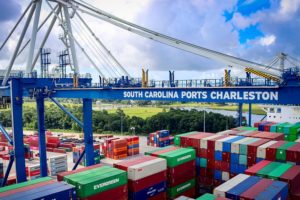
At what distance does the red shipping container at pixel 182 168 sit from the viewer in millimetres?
20844

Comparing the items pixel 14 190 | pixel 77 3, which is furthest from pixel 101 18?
pixel 14 190

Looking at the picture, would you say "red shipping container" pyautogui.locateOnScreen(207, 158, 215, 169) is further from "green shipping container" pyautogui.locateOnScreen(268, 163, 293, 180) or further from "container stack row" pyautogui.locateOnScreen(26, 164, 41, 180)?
"container stack row" pyautogui.locateOnScreen(26, 164, 41, 180)

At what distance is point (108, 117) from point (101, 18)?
5287 centimetres

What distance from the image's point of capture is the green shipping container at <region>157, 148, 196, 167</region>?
2084 cm

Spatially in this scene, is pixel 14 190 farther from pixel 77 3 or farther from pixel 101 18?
pixel 77 3

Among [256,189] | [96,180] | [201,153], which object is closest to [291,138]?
[201,153]

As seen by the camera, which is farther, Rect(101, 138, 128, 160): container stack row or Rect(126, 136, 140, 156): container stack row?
Rect(126, 136, 140, 156): container stack row

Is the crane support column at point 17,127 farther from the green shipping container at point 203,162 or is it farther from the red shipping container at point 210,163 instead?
the red shipping container at point 210,163

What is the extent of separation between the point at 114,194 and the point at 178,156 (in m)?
6.91

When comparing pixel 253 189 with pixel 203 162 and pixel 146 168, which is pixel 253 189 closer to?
pixel 146 168

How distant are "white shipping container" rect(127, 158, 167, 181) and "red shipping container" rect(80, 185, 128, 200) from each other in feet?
3.34

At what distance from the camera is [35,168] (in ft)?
113

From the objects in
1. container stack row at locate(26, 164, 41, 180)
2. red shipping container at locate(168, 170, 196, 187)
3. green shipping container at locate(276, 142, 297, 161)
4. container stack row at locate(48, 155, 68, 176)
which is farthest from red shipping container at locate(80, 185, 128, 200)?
container stack row at locate(48, 155, 68, 176)

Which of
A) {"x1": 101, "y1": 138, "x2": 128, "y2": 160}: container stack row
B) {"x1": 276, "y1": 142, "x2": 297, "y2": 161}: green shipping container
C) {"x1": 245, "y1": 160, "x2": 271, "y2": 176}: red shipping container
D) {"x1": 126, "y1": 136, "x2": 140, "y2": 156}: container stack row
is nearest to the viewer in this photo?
{"x1": 245, "y1": 160, "x2": 271, "y2": 176}: red shipping container
